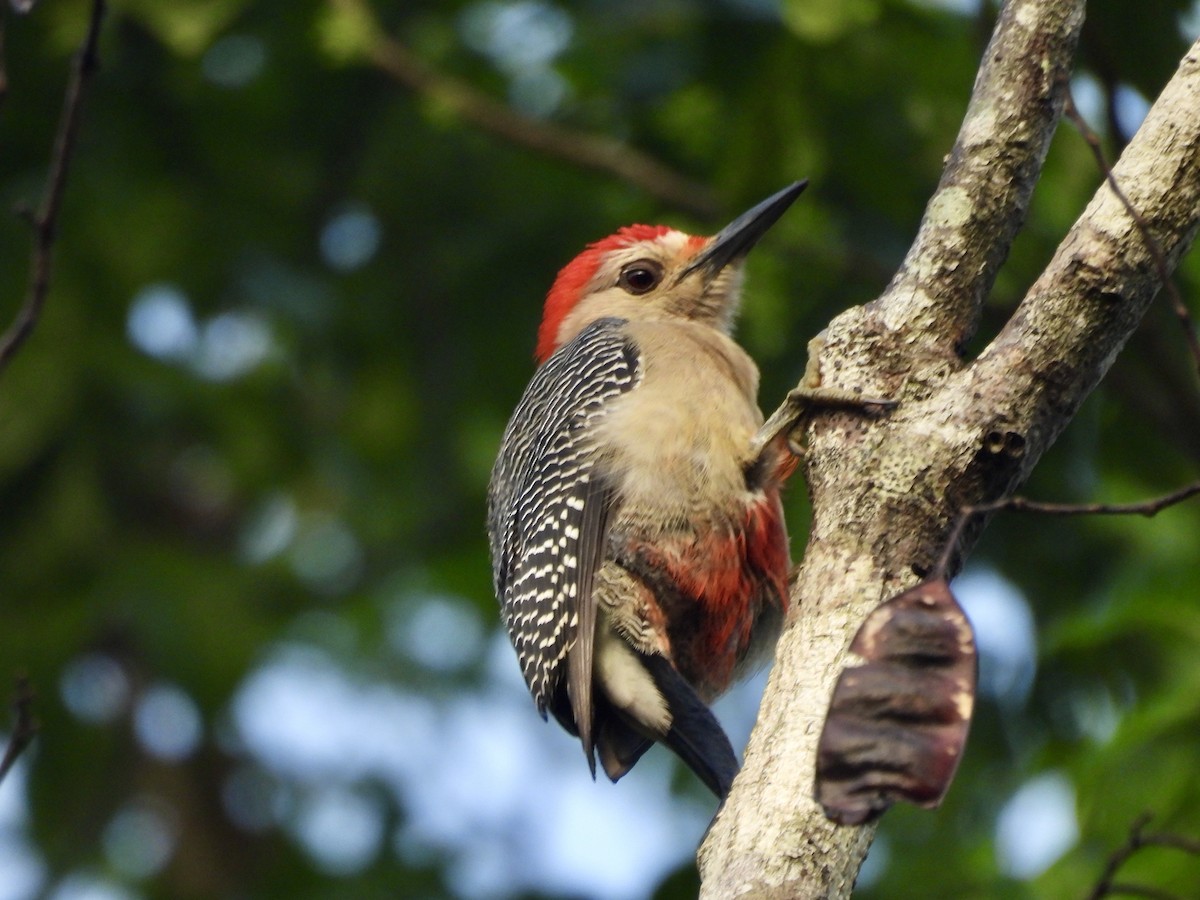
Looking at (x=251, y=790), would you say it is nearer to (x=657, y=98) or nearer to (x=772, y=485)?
(x=657, y=98)

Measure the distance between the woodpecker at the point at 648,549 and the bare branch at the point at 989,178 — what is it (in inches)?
59.7

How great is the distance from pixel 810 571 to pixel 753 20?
13.5 feet

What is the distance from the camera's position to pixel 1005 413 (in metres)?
3.40

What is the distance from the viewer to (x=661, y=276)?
668 centimetres

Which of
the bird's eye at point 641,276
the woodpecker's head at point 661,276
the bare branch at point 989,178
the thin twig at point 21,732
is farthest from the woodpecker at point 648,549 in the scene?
the thin twig at point 21,732

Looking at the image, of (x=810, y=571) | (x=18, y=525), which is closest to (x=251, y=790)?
(x=18, y=525)

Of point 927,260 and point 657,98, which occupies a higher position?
point 927,260

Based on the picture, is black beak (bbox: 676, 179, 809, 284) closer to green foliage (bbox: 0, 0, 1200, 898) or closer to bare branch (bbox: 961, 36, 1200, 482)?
green foliage (bbox: 0, 0, 1200, 898)

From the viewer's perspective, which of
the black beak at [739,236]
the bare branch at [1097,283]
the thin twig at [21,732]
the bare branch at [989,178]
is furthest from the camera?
the black beak at [739,236]

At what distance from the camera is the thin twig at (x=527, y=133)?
7141 millimetres

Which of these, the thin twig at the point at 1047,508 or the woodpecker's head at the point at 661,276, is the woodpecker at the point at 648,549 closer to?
the woodpecker's head at the point at 661,276

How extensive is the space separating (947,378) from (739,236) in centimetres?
Result: 285

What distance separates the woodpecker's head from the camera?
6.47 m

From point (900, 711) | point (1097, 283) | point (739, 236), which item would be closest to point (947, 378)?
point (1097, 283)
